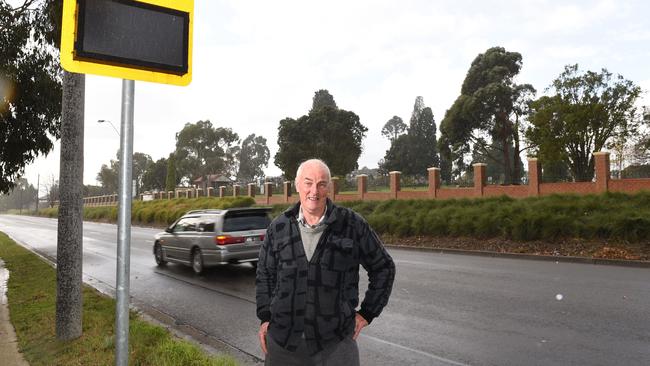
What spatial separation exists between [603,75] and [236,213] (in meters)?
30.4

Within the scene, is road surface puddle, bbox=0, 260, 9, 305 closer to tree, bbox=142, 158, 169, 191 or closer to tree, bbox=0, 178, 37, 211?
tree, bbox=142, 158, 169, 191

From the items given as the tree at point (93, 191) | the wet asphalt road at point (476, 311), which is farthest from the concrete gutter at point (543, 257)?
the tree at point (93, 191)

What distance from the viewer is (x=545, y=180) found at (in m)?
23.3

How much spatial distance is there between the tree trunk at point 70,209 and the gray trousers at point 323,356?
13.3 feet

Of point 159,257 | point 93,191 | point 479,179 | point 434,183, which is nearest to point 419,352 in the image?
point 159,257

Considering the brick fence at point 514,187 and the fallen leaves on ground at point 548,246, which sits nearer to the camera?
the fallen leaves on ground at point 548,246

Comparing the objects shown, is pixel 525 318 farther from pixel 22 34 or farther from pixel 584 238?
pixel 22 34

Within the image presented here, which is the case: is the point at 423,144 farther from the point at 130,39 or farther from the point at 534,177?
the point at 130,39

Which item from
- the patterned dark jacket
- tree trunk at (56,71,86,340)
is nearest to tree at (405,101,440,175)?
tree trunk at (56,71,86,340)

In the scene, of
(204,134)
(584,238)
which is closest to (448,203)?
(584,238)

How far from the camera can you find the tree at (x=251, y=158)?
107438 millimetres

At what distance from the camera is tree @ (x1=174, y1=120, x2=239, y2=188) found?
8456 centimetres

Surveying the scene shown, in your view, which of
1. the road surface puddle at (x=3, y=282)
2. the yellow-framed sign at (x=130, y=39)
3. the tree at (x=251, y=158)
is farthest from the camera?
the tree at (x=251, y=158)

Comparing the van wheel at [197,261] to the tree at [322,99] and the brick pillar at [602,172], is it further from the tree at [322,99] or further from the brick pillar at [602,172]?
the tree at [322,99]
